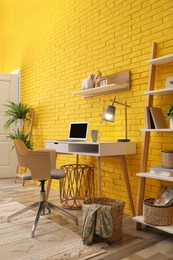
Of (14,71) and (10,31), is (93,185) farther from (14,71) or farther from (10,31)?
(10,31)

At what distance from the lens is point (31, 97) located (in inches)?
209

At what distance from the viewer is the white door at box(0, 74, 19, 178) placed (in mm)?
5484

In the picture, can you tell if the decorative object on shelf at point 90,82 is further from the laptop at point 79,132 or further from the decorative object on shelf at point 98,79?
the laptop at point 79,132

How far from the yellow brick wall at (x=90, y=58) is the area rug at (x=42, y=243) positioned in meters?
0.97

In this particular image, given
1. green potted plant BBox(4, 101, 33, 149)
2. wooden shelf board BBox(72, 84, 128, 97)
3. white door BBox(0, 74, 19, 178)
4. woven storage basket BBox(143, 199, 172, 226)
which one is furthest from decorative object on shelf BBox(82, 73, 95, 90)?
white door BBox(0, 74, 19, 178)

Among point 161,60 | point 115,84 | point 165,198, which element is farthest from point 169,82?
point 165,198

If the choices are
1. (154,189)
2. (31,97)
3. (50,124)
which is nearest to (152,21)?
(154,189)

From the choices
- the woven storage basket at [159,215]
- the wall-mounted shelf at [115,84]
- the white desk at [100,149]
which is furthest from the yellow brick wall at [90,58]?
the woven storage basket at [159,215]

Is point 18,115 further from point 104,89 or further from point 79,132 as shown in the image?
point 104,89

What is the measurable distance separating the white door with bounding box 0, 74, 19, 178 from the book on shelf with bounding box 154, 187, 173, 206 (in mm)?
3694

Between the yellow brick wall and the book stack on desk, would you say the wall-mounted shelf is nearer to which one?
the yellow brick wall

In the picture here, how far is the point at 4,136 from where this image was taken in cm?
550

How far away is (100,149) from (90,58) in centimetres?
158

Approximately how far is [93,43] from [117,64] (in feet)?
2.01
